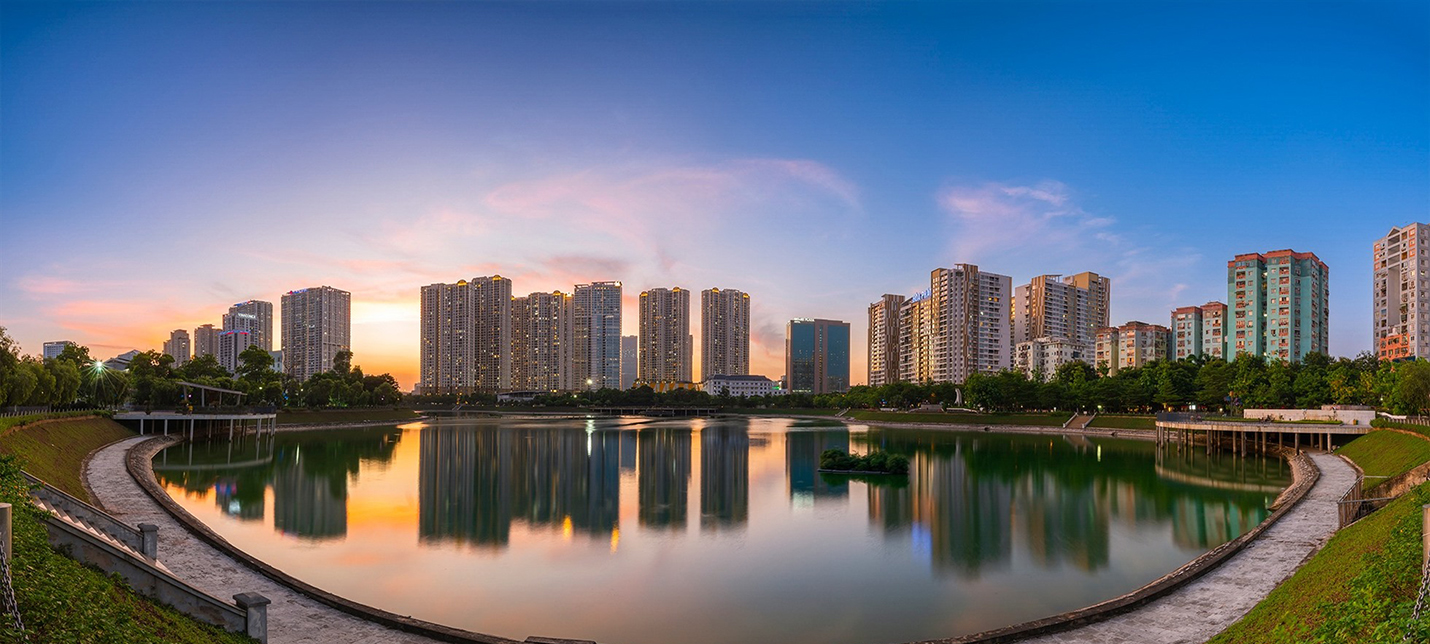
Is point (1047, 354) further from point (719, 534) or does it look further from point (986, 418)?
point (719, 534)

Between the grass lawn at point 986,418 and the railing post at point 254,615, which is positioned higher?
the railing post at point 254,615

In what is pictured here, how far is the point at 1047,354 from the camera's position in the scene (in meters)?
142

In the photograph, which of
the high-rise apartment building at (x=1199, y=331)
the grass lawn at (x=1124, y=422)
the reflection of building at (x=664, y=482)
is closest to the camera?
the reflection of building at (x=664, y=482)

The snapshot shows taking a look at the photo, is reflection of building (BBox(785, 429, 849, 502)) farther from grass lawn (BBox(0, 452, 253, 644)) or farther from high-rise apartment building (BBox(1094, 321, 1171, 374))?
high-rise apartment building (BBox(1094, 321, 1171, 374))

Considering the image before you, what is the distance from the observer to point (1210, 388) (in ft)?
236

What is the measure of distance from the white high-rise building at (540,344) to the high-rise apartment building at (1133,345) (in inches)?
4601

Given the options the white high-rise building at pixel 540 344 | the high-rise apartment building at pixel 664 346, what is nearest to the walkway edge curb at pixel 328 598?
the white high-rise building at pixel 540 344

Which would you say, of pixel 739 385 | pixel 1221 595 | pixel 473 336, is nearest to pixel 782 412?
pixel 739 385

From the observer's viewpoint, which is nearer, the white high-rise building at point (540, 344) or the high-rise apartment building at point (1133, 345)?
the high-rise apartment building at point (1133, 345)

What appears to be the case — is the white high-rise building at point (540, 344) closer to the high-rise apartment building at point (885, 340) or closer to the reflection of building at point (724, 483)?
the high-rise apartment building at point (885, 340)

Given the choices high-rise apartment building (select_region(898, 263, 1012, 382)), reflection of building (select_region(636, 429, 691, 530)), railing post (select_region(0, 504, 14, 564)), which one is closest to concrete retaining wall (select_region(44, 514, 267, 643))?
railing post (select_region(0, 504, 14, 564))

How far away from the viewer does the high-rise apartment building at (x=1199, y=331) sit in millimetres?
118125

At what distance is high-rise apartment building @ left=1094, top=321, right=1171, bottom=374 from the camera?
5118 inches

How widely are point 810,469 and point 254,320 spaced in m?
169
